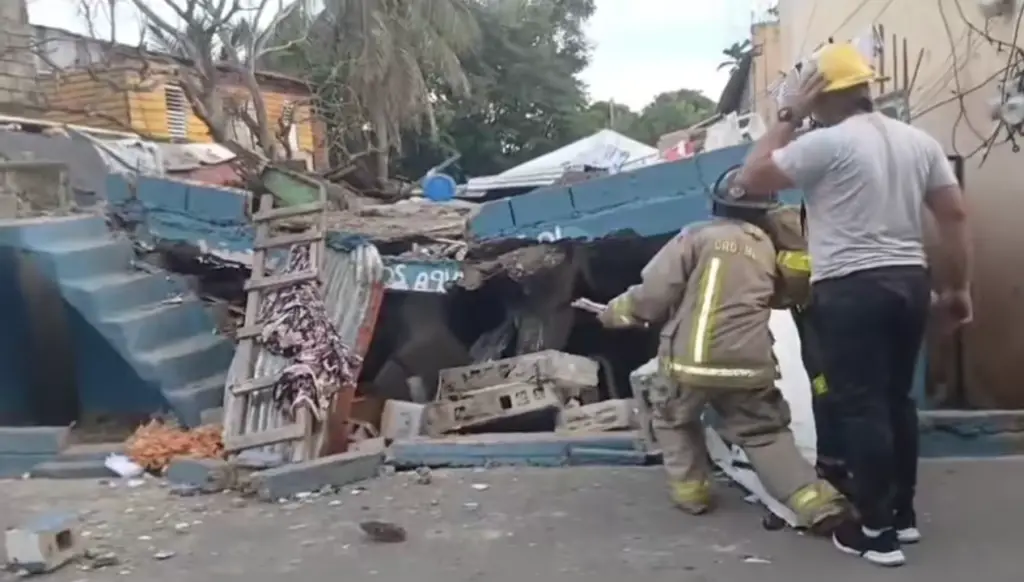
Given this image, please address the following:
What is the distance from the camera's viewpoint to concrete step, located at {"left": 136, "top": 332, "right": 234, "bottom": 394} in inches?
271

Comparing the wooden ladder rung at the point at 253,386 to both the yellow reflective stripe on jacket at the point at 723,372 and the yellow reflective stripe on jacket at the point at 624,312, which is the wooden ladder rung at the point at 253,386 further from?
the yellow reflective stripe on jacket at the point at 723,372

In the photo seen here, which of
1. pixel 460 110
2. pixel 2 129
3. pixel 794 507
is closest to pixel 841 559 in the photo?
pixel 794 507

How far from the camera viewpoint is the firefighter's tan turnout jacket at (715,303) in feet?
14.5

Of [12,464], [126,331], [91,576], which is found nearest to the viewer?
[91,576]

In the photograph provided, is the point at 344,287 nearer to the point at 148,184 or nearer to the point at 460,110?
the point at 148,184

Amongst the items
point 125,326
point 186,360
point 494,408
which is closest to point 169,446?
point 186,360

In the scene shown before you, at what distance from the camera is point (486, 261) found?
7340 millimetres

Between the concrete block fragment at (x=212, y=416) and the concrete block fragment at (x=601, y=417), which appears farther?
the concrete block fragment at (x=212, y=416)

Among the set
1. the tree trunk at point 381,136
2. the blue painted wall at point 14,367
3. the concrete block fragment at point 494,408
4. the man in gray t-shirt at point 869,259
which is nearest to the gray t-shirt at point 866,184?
the man in gray t-shirt at point 869,259

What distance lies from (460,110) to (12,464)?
27584 millimetres

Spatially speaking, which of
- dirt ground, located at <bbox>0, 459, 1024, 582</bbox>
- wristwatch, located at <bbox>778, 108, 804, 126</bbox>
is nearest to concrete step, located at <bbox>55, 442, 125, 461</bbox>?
dirt ground, located at <bbox>0, 459, 1024, 582</bbox>

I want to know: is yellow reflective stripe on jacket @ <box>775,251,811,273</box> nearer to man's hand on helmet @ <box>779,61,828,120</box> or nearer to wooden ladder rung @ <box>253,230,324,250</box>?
man's hand on helmet @ <box>779,61,828,120</box>

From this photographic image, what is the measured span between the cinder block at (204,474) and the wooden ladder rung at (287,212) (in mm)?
2073

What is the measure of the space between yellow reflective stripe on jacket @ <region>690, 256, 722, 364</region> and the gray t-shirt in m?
0.52
